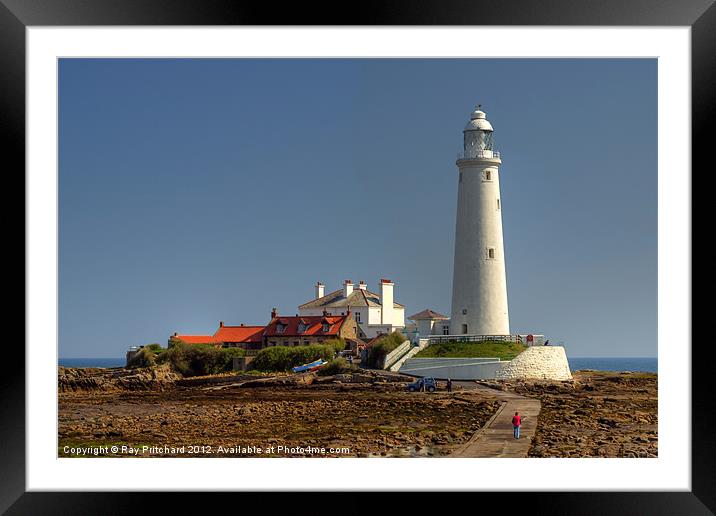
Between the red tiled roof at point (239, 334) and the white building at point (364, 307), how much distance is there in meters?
2.95

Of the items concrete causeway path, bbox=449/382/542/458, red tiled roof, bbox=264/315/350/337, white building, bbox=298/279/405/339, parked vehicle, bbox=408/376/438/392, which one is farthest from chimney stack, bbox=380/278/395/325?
concrete causeway path, bbox=449/382/542/458

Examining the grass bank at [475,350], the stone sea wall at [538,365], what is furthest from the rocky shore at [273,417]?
the stone sea wall at [538,365]

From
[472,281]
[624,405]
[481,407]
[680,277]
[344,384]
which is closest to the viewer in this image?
[680,277]

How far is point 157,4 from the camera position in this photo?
830 cm

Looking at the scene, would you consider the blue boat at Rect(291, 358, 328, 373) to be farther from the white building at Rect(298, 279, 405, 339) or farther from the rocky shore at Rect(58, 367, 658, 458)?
the white building at Rect(298, 279, 405, 339)

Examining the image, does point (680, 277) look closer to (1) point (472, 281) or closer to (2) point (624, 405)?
(2) point (624, 405)

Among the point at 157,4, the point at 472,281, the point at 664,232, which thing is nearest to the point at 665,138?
the point at 664,232

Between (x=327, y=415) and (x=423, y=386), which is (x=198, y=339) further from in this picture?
(x=327, y=415)

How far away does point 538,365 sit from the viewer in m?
27.9

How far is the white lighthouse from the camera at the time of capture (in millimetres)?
29062

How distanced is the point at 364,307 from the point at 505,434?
23.5m

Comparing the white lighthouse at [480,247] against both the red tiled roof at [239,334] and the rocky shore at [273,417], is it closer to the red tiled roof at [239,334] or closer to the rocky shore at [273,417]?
the rocky shore at [273,417]

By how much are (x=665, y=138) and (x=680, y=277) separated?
135 cm

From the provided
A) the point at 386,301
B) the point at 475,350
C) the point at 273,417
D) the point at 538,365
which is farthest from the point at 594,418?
the point at 386,301
